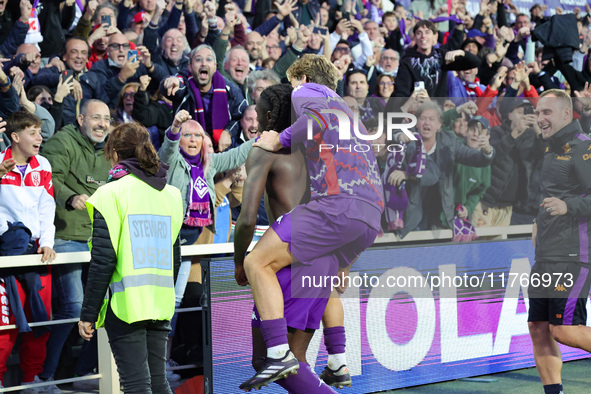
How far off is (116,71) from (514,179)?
159 inches

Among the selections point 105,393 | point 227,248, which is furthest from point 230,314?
point 105,393

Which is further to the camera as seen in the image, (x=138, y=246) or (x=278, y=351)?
(x=138, y=246)

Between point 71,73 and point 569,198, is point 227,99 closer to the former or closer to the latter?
point 71,73

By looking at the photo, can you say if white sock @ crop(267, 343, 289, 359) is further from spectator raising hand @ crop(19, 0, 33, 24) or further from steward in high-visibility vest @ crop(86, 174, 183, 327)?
spectator raising hand @ crop(19, 0, 33, 24)

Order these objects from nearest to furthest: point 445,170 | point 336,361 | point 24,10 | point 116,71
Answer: point 336,361
point 24,10
point 116,71
point 445,170

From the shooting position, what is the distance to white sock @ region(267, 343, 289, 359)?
3871 millimetres

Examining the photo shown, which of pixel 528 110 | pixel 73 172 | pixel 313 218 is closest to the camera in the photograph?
pixel 313 218

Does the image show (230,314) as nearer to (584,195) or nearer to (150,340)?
(150,340)

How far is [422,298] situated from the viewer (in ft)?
21.3

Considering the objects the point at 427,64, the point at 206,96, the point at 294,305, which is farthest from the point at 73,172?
the point at 427,64

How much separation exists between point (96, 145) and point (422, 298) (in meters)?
2.87

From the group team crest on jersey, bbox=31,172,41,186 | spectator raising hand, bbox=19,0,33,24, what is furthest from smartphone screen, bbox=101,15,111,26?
team crest on jersey, bbox=31,172,41,186

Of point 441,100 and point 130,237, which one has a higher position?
point 441,100

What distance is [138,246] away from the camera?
428 centimetres
